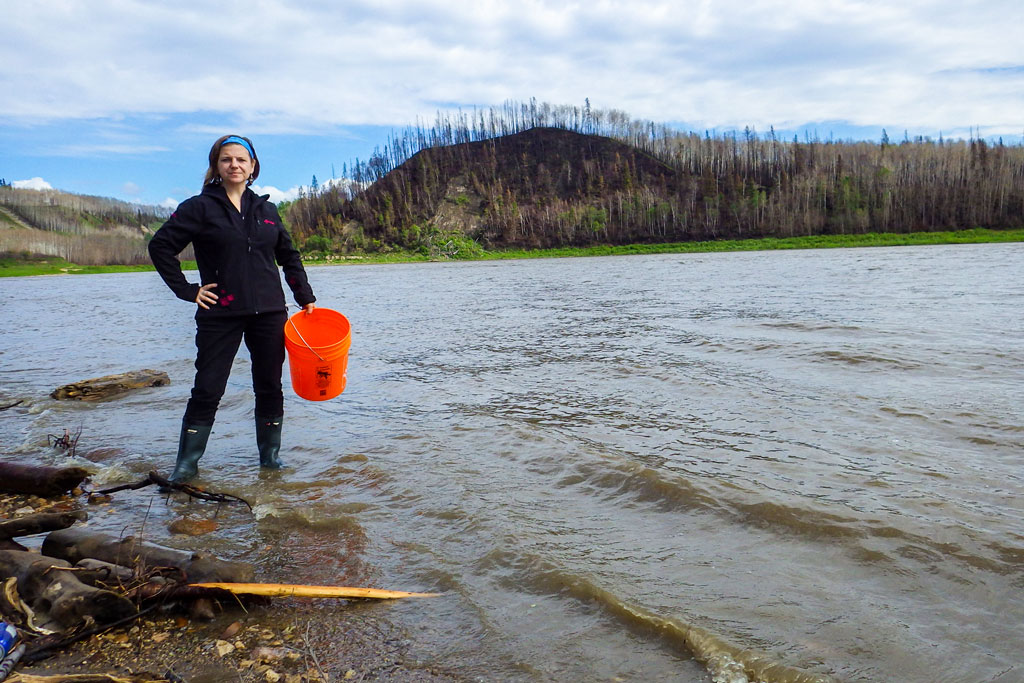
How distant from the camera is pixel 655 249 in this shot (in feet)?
360

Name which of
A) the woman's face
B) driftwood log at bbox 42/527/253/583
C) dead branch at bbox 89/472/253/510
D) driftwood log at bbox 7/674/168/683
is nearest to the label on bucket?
dead branch at bbox 89/472/253/510

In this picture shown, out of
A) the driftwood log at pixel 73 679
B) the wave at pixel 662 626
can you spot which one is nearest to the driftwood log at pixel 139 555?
the driftwood log at pixel 73 679

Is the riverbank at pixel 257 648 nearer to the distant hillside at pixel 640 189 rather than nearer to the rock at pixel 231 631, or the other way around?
the rock at pixel 231 631

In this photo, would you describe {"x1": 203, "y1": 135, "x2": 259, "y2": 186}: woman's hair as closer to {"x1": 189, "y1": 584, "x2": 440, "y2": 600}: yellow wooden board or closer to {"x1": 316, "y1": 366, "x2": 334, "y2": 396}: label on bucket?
{"x1": 316, "y1": 366, "x2": 334, "y2": 396}: label on bucket

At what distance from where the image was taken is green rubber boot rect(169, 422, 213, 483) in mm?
5520

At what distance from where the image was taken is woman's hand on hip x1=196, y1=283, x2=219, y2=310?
5133mm

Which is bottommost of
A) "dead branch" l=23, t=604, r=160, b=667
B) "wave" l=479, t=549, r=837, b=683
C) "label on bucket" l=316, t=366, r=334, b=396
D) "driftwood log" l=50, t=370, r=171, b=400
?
"wave" l=479, t=549, r=837, b=683

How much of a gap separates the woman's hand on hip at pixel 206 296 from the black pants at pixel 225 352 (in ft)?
0.41

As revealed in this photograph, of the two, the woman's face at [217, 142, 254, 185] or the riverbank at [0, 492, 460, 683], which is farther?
the woman's face at [217, 142, 254, 185]

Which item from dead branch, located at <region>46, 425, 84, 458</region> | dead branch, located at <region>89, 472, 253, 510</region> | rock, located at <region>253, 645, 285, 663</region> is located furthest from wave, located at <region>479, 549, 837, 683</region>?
dead branch, located at <region>46, 425, 84, 458</region>

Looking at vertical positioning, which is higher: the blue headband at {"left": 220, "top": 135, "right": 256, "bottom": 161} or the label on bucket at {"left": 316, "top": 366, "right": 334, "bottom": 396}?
the blue headband at {"left": 220, "top": 135, "right": 256, "bottom": 161}

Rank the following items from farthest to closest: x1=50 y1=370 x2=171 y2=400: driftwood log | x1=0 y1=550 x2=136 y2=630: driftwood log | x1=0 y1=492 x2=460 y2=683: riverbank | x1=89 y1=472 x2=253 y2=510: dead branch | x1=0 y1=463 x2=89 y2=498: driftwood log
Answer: x1=50 y1=370 x2=171 y2=400: driftwood log → x1=0 y1=463 x2=89 y2=498: driftwood log → x1=89 y1=472 x2=253 y2=510: dead branch → x1=0 y1=550 x2=136 y2=630: driftwood log → x1=0 y1=492 x2=460 y2=683: riverbank

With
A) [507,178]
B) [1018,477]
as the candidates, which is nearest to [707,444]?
[1018,477]

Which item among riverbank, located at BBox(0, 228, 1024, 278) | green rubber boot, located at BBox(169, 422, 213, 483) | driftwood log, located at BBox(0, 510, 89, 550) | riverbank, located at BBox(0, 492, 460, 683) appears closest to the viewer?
riverbank, located at BBox(0, 492, 460, 683)
